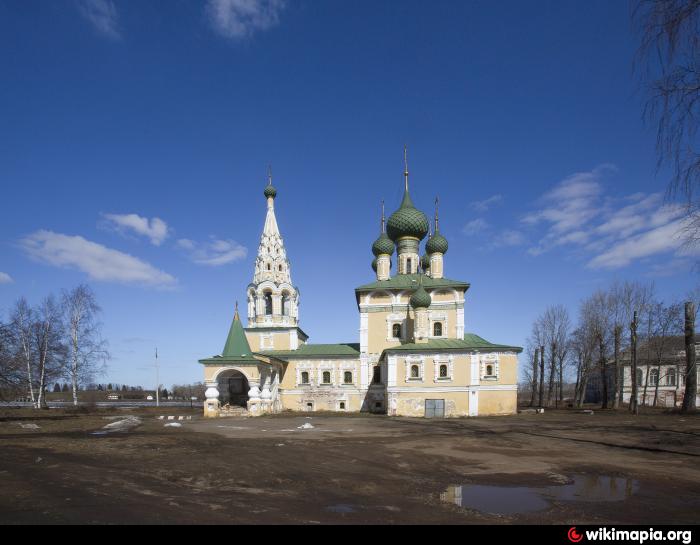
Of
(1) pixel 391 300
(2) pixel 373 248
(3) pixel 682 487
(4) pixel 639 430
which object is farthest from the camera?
(2) pixel 373 248

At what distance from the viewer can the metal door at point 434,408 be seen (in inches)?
1215

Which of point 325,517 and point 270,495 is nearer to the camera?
point 325,517

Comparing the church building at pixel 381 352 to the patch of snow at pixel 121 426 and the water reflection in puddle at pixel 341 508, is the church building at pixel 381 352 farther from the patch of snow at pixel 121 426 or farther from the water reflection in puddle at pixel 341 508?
the water reflection in puddle at pixel 341 508

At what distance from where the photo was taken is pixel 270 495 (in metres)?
8.34

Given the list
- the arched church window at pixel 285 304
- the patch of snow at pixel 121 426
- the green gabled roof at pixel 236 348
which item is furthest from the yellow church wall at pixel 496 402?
the patch of snow at pixel 121 426

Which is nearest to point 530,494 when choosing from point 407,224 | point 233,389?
point 407,224

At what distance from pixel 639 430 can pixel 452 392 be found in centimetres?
1235

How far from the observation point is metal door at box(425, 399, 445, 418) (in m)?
30.9

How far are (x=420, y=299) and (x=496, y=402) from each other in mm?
→ 9196

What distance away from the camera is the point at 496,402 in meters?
31.2

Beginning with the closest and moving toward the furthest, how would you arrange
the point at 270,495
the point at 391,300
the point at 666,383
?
the point at 270,495, the point at 391,300, the point at 666,383

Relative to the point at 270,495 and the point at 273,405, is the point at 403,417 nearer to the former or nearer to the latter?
the point at 273,405
